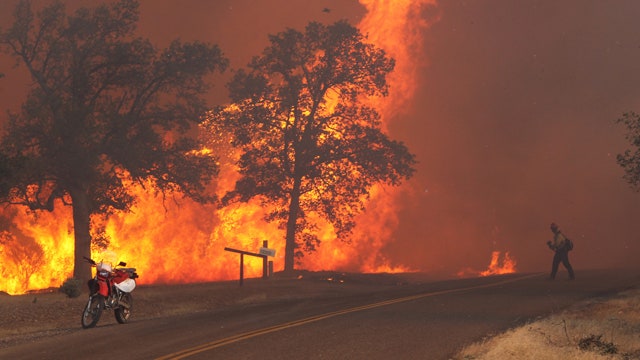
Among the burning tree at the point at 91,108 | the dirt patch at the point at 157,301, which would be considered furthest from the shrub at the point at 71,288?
the burning tree at the point at 91,108

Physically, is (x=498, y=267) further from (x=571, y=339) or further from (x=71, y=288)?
(x=571, y=339)

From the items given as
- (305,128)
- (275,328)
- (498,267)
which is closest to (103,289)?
(275,328)

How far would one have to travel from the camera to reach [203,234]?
167 ft

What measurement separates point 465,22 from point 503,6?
208 inches

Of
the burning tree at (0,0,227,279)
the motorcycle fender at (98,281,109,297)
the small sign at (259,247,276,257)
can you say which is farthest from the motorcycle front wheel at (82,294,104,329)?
the burning tree at (0,0,227,279)

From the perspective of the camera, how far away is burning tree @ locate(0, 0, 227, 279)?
30.2 meters

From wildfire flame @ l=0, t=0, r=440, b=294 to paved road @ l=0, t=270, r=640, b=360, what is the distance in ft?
60.4

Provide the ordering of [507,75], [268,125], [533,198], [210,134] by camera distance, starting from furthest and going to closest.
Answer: [507,75], [533,198], [210,134], [268,125]

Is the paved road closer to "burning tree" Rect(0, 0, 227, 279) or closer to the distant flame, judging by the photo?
"burning tree" Rect(0, 0, 227, 279)

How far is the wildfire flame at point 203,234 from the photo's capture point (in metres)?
42.6

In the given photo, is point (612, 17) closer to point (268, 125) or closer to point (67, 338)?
point (268, 125)

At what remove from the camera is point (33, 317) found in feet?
66.2

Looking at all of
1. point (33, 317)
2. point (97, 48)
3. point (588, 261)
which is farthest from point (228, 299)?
point (588, 261)

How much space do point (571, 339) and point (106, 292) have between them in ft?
32.5
